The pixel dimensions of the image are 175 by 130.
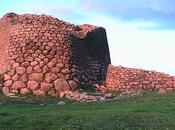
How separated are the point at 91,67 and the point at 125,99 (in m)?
5.31

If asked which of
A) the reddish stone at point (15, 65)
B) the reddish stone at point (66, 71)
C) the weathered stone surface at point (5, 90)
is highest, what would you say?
the reddish stone at point (15, 65)

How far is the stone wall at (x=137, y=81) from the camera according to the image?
92.8ft

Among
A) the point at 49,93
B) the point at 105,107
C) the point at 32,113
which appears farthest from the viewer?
the point at 49,93

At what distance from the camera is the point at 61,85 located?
2656 centimetres

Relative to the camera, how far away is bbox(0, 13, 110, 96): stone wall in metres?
26.7

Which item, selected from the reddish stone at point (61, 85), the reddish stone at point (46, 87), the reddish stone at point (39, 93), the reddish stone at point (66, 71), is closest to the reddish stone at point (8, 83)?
the reddish stone at point (39, 93)

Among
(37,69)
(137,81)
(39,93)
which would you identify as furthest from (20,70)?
(137,81)

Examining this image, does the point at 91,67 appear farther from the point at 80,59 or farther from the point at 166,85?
the point at 166,85

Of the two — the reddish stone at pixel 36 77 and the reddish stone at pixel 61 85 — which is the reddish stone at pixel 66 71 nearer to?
the reddish stone at pixel 61 85

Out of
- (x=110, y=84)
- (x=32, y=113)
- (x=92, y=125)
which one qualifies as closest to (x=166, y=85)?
(x=110, y=84)

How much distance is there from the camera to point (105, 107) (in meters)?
21.3

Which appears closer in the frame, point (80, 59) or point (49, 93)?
point (49, 93)

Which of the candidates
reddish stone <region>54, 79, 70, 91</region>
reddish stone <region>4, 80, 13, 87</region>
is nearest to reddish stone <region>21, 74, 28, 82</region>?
reddish stone <region>4, 80, 13, 87</region>

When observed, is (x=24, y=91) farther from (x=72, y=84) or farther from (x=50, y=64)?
(x=72, y=84)
